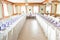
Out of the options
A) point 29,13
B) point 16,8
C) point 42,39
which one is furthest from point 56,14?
point 16,8

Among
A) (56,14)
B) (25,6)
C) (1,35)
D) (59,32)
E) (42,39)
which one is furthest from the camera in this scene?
(25,6)

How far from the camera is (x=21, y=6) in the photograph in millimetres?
19203

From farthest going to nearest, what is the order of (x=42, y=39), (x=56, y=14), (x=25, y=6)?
(x=25, y=6) → (x=56, y=14) → (x=42, y=39)

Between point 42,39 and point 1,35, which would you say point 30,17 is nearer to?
point 42,39

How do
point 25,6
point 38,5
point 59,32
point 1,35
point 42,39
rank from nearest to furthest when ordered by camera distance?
point 1,35, point 59,32, point 42,39, point 38,5, point 25,6

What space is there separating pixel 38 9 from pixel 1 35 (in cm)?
1657

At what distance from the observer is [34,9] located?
19188 millimetres

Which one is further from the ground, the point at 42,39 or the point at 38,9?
the point at 38,9

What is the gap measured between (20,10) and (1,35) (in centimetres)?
1696

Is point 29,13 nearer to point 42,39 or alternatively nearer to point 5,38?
point 42,39

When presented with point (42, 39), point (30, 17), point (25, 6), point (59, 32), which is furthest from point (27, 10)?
point (59, 32)

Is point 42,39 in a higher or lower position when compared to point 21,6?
lower

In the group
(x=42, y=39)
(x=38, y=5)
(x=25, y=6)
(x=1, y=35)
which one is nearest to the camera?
(x=1, y=35)

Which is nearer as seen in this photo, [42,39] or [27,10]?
[42,39]
